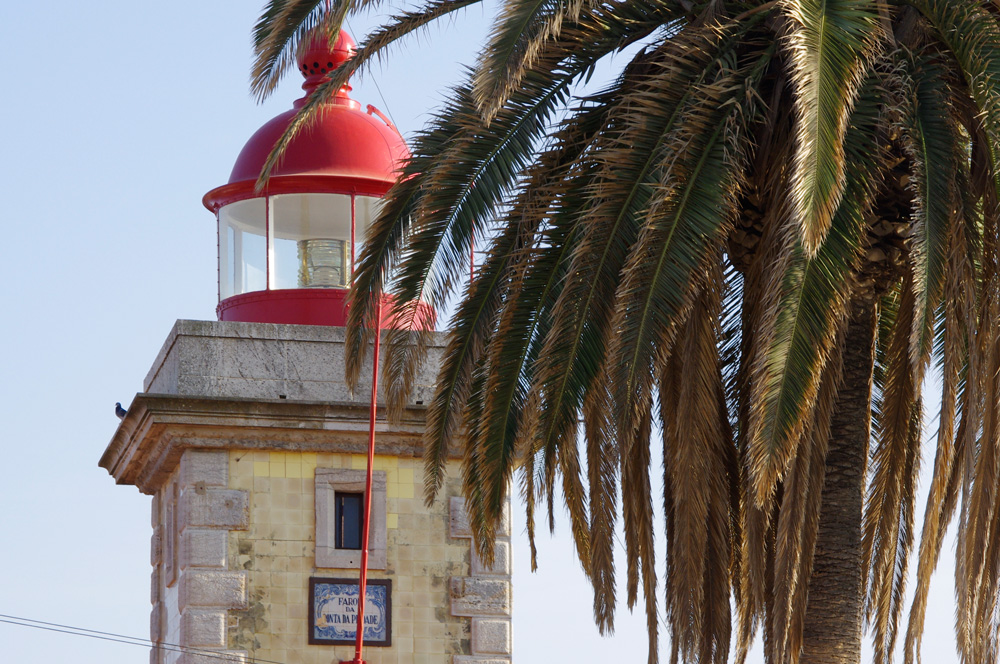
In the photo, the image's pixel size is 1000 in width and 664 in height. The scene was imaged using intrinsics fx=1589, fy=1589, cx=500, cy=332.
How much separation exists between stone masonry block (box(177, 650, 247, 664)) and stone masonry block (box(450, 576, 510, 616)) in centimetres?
181

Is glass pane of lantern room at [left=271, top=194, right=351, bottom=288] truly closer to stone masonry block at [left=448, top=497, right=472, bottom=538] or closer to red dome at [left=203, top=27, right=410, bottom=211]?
red dome at [left=203, top=27, right=410, bottom=211]

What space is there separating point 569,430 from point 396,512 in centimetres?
556

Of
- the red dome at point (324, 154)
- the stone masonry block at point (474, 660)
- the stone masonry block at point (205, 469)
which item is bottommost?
the stone masonry block at point (474, 660)

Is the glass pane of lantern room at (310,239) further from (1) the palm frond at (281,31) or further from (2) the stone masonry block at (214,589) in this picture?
(1) the palm frond at (281,31)

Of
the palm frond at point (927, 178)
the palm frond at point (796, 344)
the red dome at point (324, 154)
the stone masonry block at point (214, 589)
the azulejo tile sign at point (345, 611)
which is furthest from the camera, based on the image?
the red dome at point (324, 154)

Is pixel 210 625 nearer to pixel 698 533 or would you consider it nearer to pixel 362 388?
pixel 362 388

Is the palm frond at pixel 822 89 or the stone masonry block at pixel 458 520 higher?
the palm frond at pixel 822 89

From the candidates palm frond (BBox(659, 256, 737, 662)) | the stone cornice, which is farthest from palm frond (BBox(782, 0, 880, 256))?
the stone cornice

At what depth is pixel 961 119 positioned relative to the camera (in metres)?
8.32

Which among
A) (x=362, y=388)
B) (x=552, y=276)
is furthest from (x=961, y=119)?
(x=362, y=388)

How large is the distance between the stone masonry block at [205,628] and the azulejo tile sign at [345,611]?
2.39ft

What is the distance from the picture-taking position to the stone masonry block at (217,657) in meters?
12.7

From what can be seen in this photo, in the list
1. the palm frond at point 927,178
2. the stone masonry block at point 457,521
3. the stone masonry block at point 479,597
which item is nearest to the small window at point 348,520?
the stone masonry block at point 457,521

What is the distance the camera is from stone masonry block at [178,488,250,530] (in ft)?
42.5
